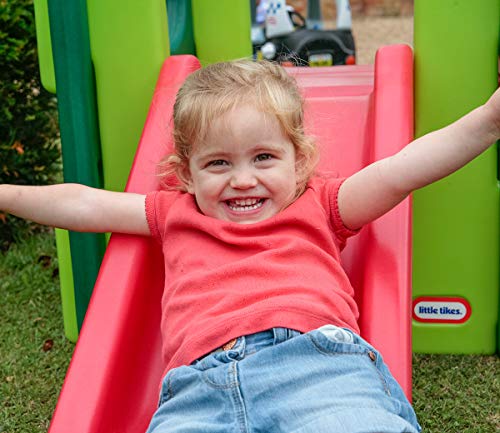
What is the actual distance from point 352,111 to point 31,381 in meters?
1.36

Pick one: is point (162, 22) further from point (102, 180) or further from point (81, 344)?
point (81, 344)

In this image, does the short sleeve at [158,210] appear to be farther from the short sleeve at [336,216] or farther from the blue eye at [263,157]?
A: the short sleeve at [336,216]

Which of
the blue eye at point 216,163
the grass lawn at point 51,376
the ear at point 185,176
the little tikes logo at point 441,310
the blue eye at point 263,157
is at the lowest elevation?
the grass lawn at point 51,376

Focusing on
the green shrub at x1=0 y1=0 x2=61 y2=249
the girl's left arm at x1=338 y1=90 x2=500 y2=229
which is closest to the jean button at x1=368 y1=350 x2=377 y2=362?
the girl's left arm at x1=338 y1=90 x2=500 y2=229

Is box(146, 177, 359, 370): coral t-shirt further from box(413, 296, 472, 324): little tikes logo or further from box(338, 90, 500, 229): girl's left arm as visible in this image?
box(413, 296, 472, 324): little tikes logo

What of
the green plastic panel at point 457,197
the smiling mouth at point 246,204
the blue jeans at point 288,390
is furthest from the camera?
the green plastic panel at point 457,197

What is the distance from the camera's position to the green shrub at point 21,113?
377cm

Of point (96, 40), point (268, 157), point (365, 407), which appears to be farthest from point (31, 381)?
point (365, 407)

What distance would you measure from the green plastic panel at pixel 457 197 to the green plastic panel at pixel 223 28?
71 cm

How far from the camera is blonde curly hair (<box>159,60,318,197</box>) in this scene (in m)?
1.96

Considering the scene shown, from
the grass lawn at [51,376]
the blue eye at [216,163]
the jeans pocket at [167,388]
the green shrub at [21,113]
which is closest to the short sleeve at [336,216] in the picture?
the blue eye at [216,163]

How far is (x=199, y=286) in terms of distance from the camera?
190cm

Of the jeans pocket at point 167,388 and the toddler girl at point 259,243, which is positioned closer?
the toddler girl at point 259,243

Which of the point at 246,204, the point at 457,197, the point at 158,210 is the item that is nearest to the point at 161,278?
the point at 158,210
